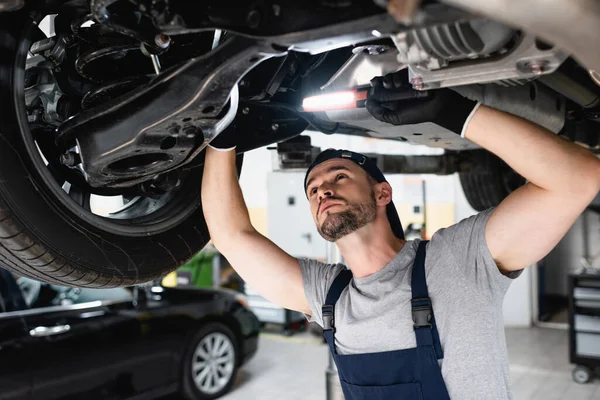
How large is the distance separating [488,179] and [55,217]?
2236 mm

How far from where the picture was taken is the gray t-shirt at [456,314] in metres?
1.27

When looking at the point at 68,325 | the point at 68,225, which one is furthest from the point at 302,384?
the point at 68,225

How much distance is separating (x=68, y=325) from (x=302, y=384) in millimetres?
1949

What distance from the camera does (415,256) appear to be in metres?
1.46

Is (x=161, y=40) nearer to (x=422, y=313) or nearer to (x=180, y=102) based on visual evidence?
(x=180, y=102)

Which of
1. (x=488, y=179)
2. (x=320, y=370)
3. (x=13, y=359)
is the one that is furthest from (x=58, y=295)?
(x=488, y=179)

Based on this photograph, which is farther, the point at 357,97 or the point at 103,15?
the point at 357,97

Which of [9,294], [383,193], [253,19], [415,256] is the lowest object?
[9,294]

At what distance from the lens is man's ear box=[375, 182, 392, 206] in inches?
62.7

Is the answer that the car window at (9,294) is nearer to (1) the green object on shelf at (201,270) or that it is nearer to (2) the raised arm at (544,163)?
(2) the raised arm at (544,163)

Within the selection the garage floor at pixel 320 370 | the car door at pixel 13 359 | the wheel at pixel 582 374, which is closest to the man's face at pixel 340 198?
the car door at pixel 13 359

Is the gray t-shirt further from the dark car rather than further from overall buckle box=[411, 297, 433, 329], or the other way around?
the dark car

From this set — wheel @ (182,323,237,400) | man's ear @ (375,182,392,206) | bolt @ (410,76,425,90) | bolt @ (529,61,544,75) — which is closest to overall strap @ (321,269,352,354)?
man's ear @ (375,182,392,206)

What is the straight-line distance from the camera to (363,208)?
4.95 ft
